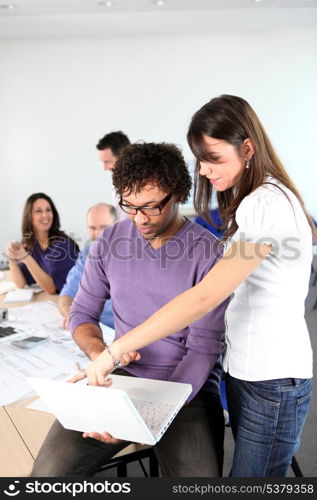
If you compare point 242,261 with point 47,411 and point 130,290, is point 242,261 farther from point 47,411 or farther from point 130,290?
point 47,411

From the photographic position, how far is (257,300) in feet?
3.98

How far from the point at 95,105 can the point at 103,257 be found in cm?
477

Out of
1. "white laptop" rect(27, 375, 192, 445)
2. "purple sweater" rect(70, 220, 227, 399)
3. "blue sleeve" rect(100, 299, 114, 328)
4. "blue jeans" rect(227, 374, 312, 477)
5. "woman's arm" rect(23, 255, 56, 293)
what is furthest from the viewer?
"woman's arm" rect(23, 255, 56, 293)

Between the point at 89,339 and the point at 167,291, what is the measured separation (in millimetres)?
306

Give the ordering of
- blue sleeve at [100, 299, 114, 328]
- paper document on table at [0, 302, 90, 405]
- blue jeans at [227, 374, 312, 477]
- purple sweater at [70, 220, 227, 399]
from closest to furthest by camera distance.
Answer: blue jeans at [227, 374, 312, 477]
purple sweater at [70, 220, 227, 399]
paper document on table at [0, 302, 90, 405]
blue sleeve at [100, 299, 114, 328]

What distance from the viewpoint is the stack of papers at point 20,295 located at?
A: 2.65m

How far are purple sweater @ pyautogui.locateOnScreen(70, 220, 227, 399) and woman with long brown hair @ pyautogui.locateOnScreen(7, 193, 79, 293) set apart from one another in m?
1.35

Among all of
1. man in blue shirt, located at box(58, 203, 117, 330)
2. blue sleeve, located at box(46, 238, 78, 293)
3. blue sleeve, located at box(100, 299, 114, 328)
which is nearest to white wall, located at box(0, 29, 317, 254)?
blue sleeve, located at box(46, 238, 78, 293)

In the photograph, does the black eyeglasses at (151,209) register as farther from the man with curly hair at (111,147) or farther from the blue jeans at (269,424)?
the man with curly hair at (111,147)

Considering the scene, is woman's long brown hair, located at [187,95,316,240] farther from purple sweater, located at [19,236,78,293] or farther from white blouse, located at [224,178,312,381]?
purple sweater, located at [19,236,78,293]

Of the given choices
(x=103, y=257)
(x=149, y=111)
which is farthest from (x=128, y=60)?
(x=103, y=257)

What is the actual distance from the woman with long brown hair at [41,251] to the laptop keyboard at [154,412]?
5.61 feet

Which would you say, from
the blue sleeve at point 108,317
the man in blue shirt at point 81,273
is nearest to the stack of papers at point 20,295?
the man in blue shirt at point 81,273

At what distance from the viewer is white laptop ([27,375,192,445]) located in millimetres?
980
